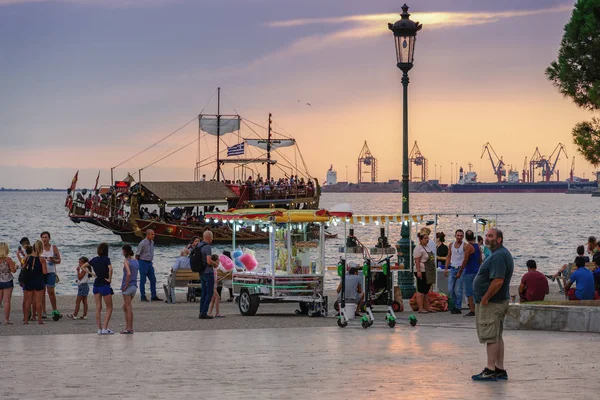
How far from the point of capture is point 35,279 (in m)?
18.0

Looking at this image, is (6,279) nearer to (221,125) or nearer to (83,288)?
(83,288)

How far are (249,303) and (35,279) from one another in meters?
3.98

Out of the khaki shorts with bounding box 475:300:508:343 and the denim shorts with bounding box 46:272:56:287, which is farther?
the denim shorts with bounding box 46:272:56:287

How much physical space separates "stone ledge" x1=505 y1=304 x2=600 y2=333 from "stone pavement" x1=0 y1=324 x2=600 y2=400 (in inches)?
15.7

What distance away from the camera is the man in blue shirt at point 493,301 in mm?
11289

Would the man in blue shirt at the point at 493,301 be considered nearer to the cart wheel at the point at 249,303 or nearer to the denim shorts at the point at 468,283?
the denim shorts at the point at 468,283

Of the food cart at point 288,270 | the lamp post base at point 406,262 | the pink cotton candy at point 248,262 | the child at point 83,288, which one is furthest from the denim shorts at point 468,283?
the child at point 83,288

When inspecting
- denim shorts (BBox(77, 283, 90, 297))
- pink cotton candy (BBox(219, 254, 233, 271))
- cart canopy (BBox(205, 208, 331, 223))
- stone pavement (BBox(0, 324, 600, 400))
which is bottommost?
stone pavement (BBox(0, 324, 600, 400))

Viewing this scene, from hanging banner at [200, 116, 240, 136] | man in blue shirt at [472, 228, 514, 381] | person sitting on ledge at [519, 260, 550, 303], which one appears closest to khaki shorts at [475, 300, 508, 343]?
man in blue shirt at [472, 228, 514, 381]

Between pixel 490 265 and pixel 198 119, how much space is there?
9621 centimetres

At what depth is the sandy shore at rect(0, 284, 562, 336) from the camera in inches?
683

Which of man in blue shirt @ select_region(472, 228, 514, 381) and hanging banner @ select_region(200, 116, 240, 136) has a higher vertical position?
hanging banner @ select_region(200, 116, 240, 136)

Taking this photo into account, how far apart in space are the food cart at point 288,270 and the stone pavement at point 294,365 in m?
2.82

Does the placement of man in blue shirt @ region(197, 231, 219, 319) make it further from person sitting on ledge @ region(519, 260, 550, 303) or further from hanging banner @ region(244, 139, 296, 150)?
hanging banner @ region(244, 139, 296, 150)
